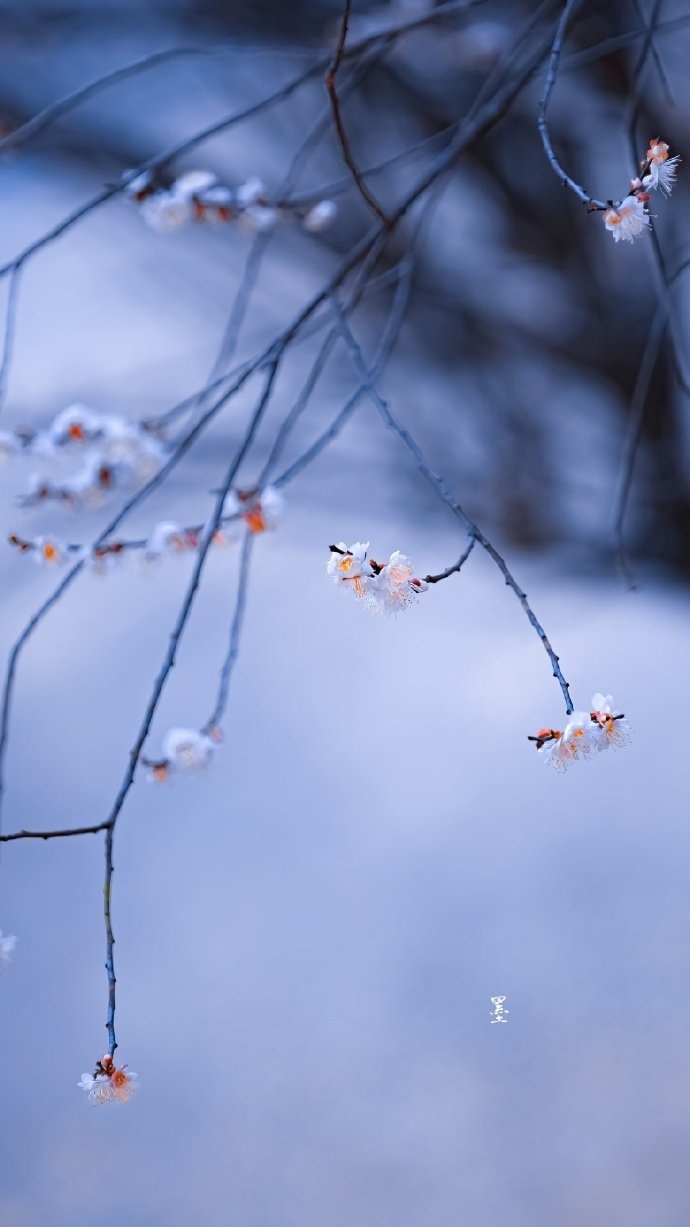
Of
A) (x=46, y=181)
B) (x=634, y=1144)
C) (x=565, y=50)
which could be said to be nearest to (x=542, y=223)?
(x=565, y=50)

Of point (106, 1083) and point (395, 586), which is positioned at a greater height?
point (395, 586)

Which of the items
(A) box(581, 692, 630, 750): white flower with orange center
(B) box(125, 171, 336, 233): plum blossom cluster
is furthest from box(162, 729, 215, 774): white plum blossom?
(B) box(125, 171, 336, 233): plum blossom cluster

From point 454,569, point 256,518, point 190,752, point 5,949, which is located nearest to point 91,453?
point 256,518

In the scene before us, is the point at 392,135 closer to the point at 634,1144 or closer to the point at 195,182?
the point at 195,182

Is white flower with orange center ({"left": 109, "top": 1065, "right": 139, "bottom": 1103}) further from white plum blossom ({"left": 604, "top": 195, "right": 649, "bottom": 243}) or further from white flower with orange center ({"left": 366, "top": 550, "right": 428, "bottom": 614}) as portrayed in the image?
white plum blossom ({"left": 604, "top": 195, "right": 649, "bottom": 243})

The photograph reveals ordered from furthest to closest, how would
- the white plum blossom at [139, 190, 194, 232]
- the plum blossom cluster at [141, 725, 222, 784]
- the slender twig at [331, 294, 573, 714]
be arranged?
the white plum blossom at [139, 190, 194, 232], the plum blossom cluster at [141, 725, 222, 784], the slender twig at [331, 294, 573, 714]

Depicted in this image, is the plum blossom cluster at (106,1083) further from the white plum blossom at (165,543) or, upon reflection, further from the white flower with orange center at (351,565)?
the white plum blossom at (165,543)

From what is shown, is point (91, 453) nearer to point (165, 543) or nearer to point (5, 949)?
point (165, 543)
